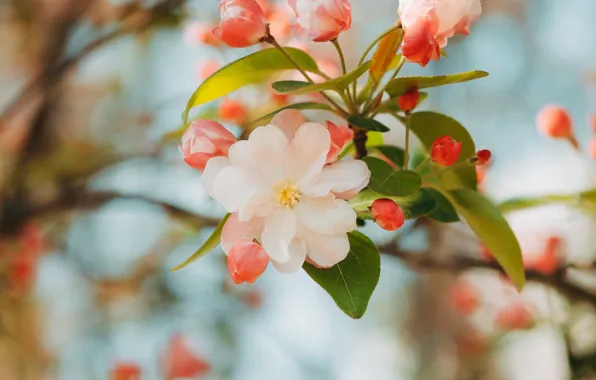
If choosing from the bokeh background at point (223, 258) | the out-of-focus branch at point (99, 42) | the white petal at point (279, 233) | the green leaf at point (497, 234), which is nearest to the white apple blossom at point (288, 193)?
the white petal at point (279, 233)

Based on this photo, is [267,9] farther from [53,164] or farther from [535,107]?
[535,107]

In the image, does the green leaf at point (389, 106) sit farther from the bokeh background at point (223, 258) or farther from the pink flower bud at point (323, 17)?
the bokeh background at point (223, 258)

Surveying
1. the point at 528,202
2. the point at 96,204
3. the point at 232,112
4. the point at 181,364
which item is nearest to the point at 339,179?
the point at 528,202

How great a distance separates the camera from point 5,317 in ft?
5.10

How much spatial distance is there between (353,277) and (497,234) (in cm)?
12

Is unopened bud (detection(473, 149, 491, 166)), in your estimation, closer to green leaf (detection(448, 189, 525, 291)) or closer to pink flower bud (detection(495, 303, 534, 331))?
green leaf (detection(448, 189, 525, 291))

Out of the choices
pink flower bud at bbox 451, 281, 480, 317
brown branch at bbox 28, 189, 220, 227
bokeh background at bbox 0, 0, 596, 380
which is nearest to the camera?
brown branch at bbox 28, 189, 220, 227

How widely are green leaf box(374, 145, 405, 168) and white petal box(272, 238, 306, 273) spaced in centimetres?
13

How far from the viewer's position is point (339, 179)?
32 cm

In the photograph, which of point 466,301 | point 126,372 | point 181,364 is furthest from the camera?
point 466,301

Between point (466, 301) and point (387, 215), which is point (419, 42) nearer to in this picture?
point (387, 215)

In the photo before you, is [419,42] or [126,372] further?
[126,372]

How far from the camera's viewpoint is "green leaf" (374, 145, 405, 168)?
1.42 ft

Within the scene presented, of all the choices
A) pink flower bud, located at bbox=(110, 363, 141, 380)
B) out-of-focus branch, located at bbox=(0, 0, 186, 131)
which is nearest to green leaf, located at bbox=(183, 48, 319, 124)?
out-of-focus branch, located at bbox=(0, 0, 186, 131)
